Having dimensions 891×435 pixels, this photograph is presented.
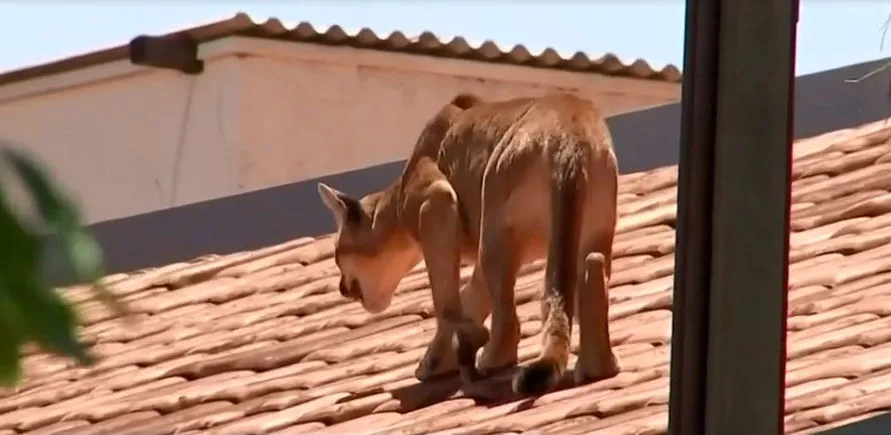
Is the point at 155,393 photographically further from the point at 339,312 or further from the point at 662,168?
the point at 662,168

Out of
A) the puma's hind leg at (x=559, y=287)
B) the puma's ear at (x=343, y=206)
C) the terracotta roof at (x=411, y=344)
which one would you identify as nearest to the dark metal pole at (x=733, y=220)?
the terracotta roof at (x=411, y=344)

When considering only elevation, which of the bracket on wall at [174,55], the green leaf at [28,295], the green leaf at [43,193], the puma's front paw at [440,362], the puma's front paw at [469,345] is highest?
the green leaf at [43,193]

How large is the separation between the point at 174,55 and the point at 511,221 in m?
6.51

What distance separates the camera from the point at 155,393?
14.5ft

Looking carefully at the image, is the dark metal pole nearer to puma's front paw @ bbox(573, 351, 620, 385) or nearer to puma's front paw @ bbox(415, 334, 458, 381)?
puma's front paw @ bbox(573, 351, 620, 385)

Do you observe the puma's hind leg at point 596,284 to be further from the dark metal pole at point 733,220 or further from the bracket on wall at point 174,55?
the bracket on wall at point 174,55

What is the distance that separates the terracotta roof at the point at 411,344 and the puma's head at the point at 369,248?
0.61 ft

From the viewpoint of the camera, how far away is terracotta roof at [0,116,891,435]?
3.20 m

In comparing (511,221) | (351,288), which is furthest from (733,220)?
(351,288)

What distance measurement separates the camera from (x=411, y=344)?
4.51 meters

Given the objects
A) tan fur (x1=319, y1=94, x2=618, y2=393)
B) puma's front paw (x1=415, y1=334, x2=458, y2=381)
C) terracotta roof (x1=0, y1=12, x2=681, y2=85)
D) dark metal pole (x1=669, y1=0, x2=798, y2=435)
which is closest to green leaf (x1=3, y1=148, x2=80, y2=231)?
dark metal pole (x1=669, y1=0, x2=798, y2=435)

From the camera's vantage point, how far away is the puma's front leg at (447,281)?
12.5ft

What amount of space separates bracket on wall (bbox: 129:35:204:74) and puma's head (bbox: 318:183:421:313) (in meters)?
5.54

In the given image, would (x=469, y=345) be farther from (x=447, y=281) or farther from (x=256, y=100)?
(x=256, y=100)
